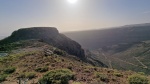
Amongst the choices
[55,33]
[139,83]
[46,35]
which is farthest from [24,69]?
[55,33]

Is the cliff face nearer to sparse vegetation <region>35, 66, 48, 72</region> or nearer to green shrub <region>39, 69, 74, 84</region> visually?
sparse vegetation <region>35, 66, 48, 72</region>

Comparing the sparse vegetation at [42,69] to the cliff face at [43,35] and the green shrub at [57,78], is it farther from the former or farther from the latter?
the cliff face at [43,35]

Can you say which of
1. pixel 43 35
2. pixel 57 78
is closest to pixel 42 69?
pixel 57 78

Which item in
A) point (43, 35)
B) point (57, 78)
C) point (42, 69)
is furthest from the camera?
point (43, 35)

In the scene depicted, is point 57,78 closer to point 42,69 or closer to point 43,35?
point 42,69

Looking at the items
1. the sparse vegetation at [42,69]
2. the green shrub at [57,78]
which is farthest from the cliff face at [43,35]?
the green shrub at [57,78]

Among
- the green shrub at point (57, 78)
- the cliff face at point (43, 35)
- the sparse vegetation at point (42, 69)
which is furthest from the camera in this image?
the cliff face at point (43, 35)

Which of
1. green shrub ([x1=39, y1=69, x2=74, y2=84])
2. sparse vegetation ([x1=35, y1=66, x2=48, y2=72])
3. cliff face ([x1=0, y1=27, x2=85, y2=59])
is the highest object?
green shrub ([x1=39, y1=69, x2=74, y2=84])

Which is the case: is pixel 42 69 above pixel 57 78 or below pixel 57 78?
below

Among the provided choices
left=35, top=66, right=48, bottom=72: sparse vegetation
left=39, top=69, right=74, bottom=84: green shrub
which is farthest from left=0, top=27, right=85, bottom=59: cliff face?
left=39, top=69, right=74, bottom=84: green shrub

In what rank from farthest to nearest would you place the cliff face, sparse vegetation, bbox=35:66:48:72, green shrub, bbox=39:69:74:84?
the cliff face, sparse vegetation, bbox=35:66:48:72, green shrub, bbox=39:69:74:84

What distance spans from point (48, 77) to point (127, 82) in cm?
714

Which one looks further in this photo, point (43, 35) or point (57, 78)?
point (43, 35)

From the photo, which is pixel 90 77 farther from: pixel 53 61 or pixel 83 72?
pixel 53 61
